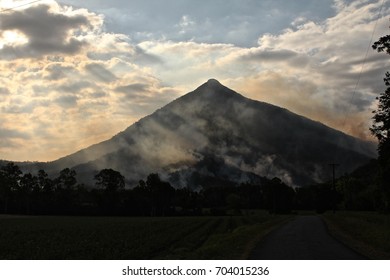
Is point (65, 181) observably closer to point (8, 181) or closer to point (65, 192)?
point (65, 192)

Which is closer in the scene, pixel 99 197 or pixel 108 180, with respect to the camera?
pixel 99 197

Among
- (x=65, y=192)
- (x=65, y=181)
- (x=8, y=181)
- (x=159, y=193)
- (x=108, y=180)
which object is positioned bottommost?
(x=159, y=193)

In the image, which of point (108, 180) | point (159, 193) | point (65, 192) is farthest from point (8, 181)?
point (159, 193)

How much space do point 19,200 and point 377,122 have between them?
441 feet

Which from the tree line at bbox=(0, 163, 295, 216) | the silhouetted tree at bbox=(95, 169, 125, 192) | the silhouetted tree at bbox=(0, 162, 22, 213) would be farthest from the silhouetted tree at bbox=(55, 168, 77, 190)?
the silhouetted tree at bbox=(0, 162, 22, 213)

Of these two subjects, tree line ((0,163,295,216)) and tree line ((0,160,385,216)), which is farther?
tree line ((0,163,295,216))

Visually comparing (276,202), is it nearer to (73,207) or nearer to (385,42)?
(73,207)

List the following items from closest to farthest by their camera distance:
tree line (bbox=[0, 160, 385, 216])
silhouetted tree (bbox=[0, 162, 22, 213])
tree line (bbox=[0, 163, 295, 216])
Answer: tree line (bbox=[0, 160, 385, 216]) → tree line (bbox=[0, 163, 295, 216]) → silhouetted tree (bbox=[0, 162, 22, 213])

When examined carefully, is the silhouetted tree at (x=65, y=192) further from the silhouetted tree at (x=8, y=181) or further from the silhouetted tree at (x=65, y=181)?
the silhouetted tree at (x=8, y=181)

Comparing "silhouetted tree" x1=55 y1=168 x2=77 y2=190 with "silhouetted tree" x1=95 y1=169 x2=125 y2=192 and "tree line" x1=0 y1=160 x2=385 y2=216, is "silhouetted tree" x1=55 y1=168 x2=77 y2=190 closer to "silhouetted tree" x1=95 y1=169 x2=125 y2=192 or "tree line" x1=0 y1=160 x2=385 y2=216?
"tree line" x1=0 y1=160 x2=385 y2=216

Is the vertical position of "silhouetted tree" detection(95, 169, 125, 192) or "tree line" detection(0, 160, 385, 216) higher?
"silhouetted tree" detection(95, 169, 125, 192)

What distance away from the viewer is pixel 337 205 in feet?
553

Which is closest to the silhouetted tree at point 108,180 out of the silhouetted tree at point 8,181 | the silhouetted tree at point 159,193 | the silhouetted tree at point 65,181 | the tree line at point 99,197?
the tree line at point 99,197
